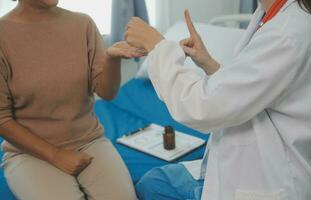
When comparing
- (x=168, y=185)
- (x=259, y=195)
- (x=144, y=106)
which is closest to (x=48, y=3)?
(x=168, y=185)

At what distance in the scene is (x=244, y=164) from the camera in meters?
1.08

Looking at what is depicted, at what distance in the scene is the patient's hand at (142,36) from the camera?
1143 mm

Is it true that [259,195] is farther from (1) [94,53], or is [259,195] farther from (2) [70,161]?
(1) [94,53]

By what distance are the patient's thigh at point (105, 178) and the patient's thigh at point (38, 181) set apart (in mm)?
41

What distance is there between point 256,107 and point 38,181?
2.55 ft

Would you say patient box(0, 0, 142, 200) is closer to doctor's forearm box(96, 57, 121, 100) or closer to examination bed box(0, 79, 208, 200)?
doctor's forearm box(96, 57, 121, 100)

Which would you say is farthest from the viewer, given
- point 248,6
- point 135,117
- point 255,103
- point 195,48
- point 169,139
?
point 248,6

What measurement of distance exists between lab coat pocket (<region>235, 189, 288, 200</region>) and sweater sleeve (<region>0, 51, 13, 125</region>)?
2.73ft

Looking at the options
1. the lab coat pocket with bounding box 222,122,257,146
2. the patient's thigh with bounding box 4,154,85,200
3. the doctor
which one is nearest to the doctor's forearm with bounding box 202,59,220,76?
the doctor

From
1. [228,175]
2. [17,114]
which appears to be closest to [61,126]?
[17,114]

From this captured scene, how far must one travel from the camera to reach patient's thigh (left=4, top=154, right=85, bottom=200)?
133 centimetres

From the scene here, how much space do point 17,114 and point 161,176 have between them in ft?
1.85

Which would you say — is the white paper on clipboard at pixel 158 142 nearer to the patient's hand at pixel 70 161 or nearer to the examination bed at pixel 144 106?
the examination bed at pixel 144 106

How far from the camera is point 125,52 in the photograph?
4.20 ft
